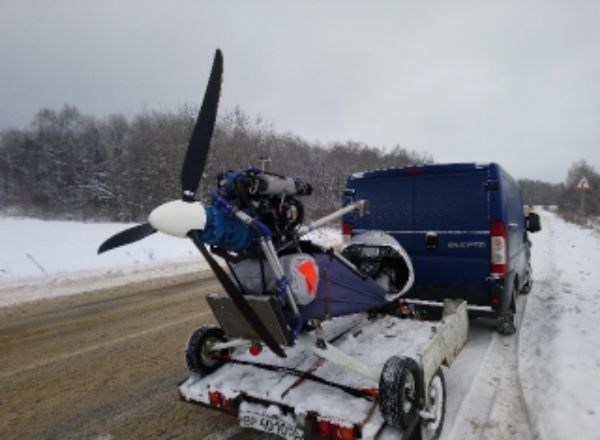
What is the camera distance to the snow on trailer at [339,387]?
2.71 meters

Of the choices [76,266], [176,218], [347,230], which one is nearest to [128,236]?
[176,218]

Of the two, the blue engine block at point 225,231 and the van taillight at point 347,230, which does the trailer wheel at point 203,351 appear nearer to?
the blue engine block at point 225,231

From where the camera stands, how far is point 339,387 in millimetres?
3023

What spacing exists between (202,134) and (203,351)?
1.99m

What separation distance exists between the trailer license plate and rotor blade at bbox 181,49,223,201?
5.53 feet

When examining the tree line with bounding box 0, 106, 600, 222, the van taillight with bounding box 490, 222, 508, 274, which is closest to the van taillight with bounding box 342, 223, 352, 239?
the van taillight with bounding box 490, 222, 508, 274

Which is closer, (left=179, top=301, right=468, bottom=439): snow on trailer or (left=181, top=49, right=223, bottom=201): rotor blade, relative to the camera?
(left=181, top=49, right=223, bottom=201): rotor blade

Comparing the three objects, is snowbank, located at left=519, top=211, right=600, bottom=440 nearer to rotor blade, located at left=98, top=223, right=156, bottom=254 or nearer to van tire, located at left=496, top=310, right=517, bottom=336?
van tire, located at left=496, top=310, right=517, bottom=336

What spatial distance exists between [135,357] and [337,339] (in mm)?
2690

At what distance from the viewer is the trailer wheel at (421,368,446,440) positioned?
122 inches

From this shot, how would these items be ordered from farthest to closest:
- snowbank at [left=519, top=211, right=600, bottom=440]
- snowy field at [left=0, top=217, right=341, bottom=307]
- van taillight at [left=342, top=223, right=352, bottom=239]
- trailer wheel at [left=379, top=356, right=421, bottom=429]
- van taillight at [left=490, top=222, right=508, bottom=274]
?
snowy field at [left=0, top=217, right=341, bottom=307]
van taillight at [left=342, top=223, right=352, bottom=239]
van taillight at [left=490, top=222, right=508, bottom=274]
snowbank at [left=519, top=211, right=600, bottom=440]
trailer wheel at [left=379, top=356, right=421, bottom=429]

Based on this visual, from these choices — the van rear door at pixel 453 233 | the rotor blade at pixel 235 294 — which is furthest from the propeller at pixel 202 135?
the van rear door at pixel 453 233

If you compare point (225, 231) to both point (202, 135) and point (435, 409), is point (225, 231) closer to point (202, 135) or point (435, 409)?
point (202, 135)

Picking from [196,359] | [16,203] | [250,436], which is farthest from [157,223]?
[16,203]
